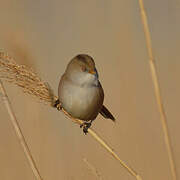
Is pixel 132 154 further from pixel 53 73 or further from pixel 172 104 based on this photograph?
pixel 53 73

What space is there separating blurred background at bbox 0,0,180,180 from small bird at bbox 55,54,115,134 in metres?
0.26

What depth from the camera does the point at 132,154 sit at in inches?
119

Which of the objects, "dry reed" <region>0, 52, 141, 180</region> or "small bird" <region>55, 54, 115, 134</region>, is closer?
"dry reed" <region>0, 52, 141, 180</region>

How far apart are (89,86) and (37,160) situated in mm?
758

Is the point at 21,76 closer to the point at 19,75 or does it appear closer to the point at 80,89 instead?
the point at 19,75

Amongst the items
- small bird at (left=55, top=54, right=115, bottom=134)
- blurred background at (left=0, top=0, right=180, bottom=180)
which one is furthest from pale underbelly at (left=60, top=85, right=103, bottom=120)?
blurred background at (left=0, top=0, right=180, bottom=180)

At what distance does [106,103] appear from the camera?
3.46 m

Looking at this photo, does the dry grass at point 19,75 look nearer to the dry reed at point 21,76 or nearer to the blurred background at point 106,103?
the dry reed at point 21,76

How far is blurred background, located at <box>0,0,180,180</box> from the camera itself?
2.91 m

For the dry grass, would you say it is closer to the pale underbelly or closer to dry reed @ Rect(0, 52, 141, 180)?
dry reed @ Rect(0, 52, 141, 180)

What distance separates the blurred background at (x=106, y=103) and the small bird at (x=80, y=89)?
0.26 metres

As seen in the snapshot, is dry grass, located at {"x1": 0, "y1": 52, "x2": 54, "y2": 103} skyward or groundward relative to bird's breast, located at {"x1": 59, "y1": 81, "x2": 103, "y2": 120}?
skyward

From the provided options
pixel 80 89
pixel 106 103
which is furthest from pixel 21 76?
pixel 106 103

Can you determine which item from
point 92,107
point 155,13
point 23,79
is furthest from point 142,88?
point 23,79
